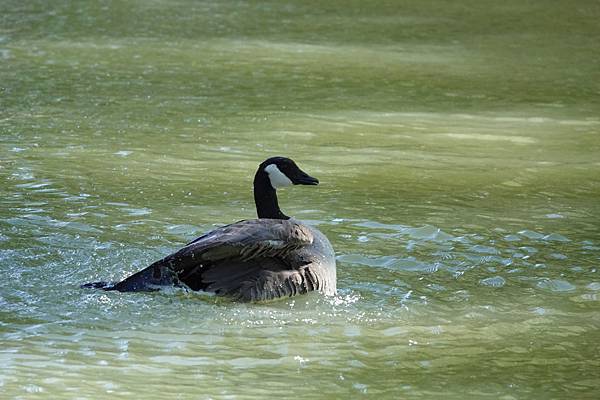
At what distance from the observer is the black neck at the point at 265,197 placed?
29.1 ft

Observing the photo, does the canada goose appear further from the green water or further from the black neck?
the black neck

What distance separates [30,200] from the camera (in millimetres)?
10312

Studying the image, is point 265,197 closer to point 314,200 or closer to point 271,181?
point 271,181

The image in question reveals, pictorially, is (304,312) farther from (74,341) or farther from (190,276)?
(74,341)

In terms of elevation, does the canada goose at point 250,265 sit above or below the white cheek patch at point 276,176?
below

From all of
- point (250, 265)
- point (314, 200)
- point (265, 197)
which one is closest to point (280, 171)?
point (265, 197)

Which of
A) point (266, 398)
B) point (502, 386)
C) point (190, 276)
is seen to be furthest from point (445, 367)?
point (190, 276)

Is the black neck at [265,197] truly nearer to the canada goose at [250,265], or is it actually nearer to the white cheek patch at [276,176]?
the white cheek patch at [276,176]

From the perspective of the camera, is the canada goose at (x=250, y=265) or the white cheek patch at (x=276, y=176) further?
the white cheek patch at (x=276, y=176)

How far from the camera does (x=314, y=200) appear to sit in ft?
35.7

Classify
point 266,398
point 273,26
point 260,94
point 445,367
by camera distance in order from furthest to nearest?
point 273,26 < point 260,94 < point 445,367 < point 266,398

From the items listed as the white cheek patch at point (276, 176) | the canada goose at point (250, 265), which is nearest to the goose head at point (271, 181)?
the white cheek patch at point (276, 176)

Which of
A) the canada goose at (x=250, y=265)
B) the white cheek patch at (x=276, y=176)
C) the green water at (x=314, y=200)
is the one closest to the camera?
the green water at (x=314, y=200)

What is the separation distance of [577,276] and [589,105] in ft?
24.3
